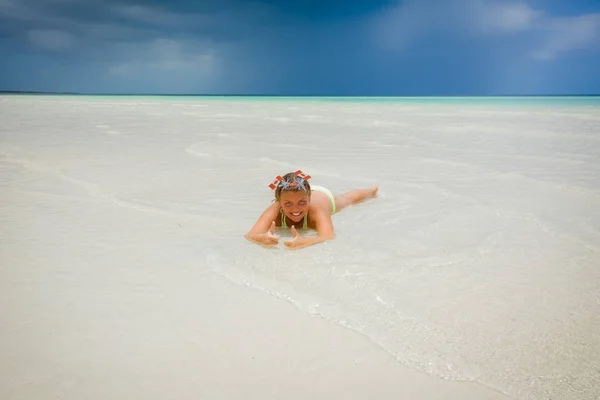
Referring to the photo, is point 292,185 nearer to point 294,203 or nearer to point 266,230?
point 294,203

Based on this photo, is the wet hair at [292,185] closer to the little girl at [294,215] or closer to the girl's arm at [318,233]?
the little girl at [294,215]

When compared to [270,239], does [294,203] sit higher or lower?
higher

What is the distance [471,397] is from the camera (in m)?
1.70

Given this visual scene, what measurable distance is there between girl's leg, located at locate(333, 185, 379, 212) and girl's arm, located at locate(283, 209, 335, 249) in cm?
65

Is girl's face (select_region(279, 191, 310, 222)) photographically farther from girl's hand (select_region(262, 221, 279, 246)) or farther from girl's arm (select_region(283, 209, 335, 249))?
girl's hand (select_region(262, 221, 279, 246))

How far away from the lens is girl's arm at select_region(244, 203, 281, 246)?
3356mm

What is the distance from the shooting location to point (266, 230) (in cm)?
369

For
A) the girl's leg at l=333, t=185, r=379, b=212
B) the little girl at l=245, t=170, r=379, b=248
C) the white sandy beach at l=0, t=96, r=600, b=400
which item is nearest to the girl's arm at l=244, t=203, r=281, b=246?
the little girl at l=245, t=170, r=379, b=248

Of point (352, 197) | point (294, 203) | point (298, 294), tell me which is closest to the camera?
point (298, 294)

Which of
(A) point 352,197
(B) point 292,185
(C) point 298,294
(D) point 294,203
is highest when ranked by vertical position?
(B) point 292,185

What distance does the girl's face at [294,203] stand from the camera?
12.0 ft

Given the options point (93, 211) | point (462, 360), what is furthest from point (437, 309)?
point (93, 211)

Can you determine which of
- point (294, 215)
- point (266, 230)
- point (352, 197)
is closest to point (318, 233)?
point (294, 215)

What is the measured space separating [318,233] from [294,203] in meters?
0.32
